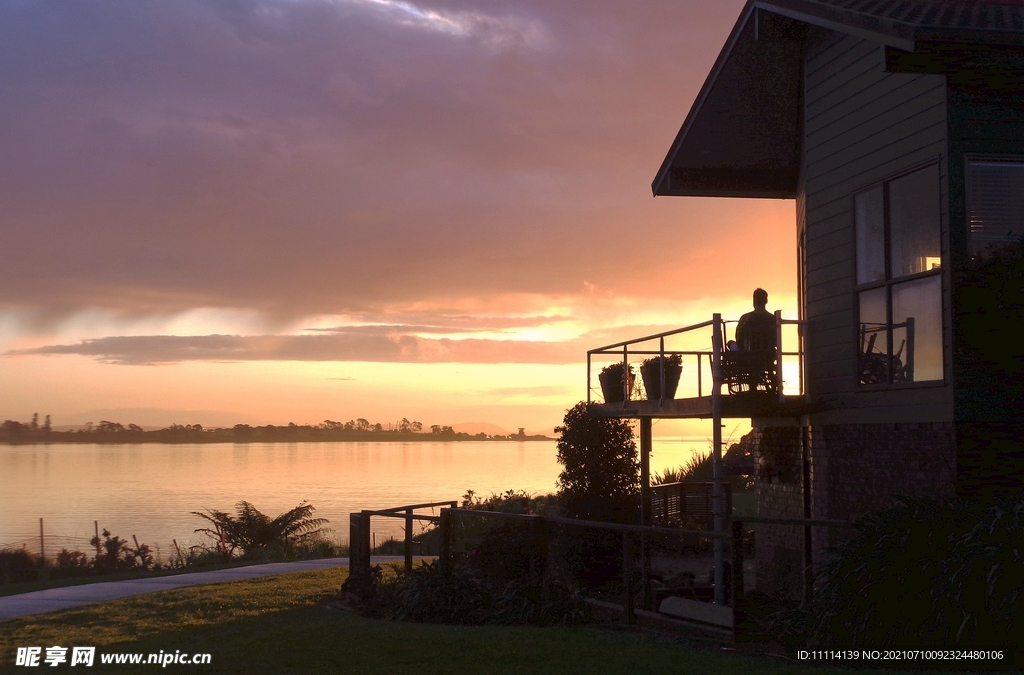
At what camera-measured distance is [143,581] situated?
59.7 feet

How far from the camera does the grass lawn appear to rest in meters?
8.98

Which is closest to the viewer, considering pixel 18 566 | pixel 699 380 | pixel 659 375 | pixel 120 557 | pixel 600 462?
pixel 699 380

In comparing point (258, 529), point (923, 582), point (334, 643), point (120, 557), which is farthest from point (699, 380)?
point (120, 557)

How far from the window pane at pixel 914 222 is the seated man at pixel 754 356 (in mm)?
2108

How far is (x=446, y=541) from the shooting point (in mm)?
13367

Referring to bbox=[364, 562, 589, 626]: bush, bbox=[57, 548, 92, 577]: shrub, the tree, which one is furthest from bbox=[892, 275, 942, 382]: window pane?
bbox=[57, 548, 92, 577]: shrub

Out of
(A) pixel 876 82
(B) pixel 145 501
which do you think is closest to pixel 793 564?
(A) pixel 876 82

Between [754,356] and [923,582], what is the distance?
5183mm

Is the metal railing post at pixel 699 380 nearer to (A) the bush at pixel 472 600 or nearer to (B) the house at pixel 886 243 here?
(B) the house at pixel 886 243

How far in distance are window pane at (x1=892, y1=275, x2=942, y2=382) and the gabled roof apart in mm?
2634

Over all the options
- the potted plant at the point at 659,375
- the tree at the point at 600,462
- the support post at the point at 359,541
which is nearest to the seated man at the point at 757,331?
the potted plant at the point at 659,375

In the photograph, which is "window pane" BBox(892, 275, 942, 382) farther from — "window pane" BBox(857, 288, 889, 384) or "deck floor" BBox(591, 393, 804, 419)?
"deck floor" BBox(591, 393, 804, 419)

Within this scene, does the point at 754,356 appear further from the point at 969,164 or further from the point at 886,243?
the point at 969,164

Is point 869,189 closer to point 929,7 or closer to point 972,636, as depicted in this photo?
point 929,7
